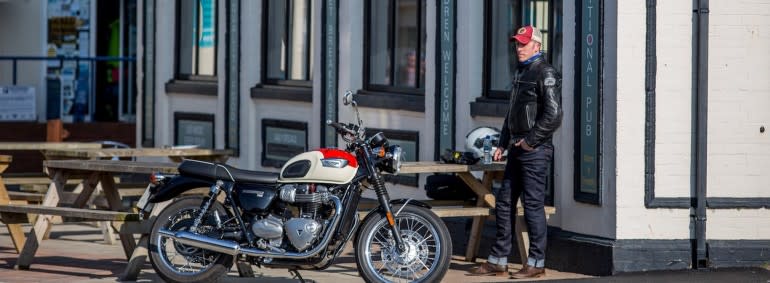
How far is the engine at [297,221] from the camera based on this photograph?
409 inches

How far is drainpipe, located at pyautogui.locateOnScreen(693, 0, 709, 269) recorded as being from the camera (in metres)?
11.3

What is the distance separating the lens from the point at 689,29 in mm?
11320

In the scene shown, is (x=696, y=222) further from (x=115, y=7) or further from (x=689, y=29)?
(x=115, y=7)

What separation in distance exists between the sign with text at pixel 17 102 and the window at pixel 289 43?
6003 mm

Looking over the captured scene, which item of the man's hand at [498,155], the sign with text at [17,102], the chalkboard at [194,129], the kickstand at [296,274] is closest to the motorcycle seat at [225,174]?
the kickstand at [296,274]

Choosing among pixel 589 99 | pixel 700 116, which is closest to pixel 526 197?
pixel 589 99

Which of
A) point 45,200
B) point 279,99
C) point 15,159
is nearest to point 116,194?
point 45,200

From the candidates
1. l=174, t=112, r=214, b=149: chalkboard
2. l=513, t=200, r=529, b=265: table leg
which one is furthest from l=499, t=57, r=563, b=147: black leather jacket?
l=174, t=112, r=214, b=149: chalkboard

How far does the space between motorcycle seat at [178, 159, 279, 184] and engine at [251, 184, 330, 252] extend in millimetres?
121

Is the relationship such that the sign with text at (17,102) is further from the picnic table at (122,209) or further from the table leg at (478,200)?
the table leg at (478,200)

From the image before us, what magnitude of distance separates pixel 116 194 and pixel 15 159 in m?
7.04

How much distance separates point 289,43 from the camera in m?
16.0

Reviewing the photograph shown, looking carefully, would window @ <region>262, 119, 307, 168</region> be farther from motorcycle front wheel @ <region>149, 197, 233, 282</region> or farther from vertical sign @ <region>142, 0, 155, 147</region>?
motorcycle front wheel @ <region>149, 197, 233, 282</region>

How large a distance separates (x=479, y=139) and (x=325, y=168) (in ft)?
6.29
